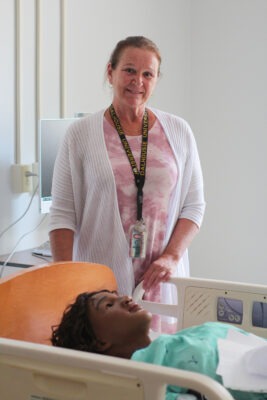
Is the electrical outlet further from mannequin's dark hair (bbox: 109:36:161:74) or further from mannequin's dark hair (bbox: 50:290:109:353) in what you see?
mannequin's dark hair (bbox: 50:290:109:353)

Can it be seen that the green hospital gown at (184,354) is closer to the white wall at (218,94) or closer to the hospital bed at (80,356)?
the hospital bed at (80,356)

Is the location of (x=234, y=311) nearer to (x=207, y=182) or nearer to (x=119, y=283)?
(x=119, y=283)

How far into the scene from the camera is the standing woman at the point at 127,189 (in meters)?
2.07

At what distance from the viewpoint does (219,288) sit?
6.42 ft

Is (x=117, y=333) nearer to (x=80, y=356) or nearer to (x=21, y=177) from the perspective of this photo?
(x=80, y=356)

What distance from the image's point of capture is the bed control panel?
1961 millimetres

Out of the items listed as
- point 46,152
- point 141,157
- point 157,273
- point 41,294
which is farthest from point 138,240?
point 46,152

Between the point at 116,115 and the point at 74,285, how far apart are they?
0.63 metres

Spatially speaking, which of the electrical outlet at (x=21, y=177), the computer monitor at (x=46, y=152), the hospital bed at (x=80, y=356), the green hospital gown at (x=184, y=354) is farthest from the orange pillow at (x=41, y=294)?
the electrical outlet at (x=21, y=177)

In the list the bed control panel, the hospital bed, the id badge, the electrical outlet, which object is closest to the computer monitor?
the electrical outlet

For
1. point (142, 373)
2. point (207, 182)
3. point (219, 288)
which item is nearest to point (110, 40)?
point (207, 182)

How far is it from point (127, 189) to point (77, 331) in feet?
1.89

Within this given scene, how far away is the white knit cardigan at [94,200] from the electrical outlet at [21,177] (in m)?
0.78

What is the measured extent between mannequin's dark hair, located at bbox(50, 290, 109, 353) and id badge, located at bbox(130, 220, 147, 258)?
406 mm
